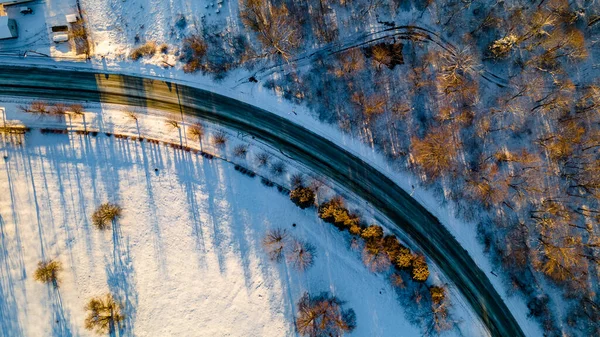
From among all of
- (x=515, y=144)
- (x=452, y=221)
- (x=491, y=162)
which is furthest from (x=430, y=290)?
(x=515, y=144)

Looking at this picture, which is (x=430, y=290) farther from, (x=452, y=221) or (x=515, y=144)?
(x=515, y=144)

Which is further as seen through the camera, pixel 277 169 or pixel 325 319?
pixel 277 169

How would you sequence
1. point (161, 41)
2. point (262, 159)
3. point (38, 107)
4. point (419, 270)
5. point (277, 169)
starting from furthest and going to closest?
point (161, 41), point (38, 107), point (262, 159), point (277, 169), point (419, 270)

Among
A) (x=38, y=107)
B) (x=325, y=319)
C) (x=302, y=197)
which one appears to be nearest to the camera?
(x=302, y=197)

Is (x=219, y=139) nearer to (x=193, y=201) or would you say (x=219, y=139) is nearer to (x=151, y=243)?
(x=193, y=201)

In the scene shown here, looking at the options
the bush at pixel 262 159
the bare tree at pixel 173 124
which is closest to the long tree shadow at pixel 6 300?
the bare tree at pixel 173 124

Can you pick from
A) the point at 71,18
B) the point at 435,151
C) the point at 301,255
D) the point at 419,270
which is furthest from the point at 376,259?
the point at 71,18
